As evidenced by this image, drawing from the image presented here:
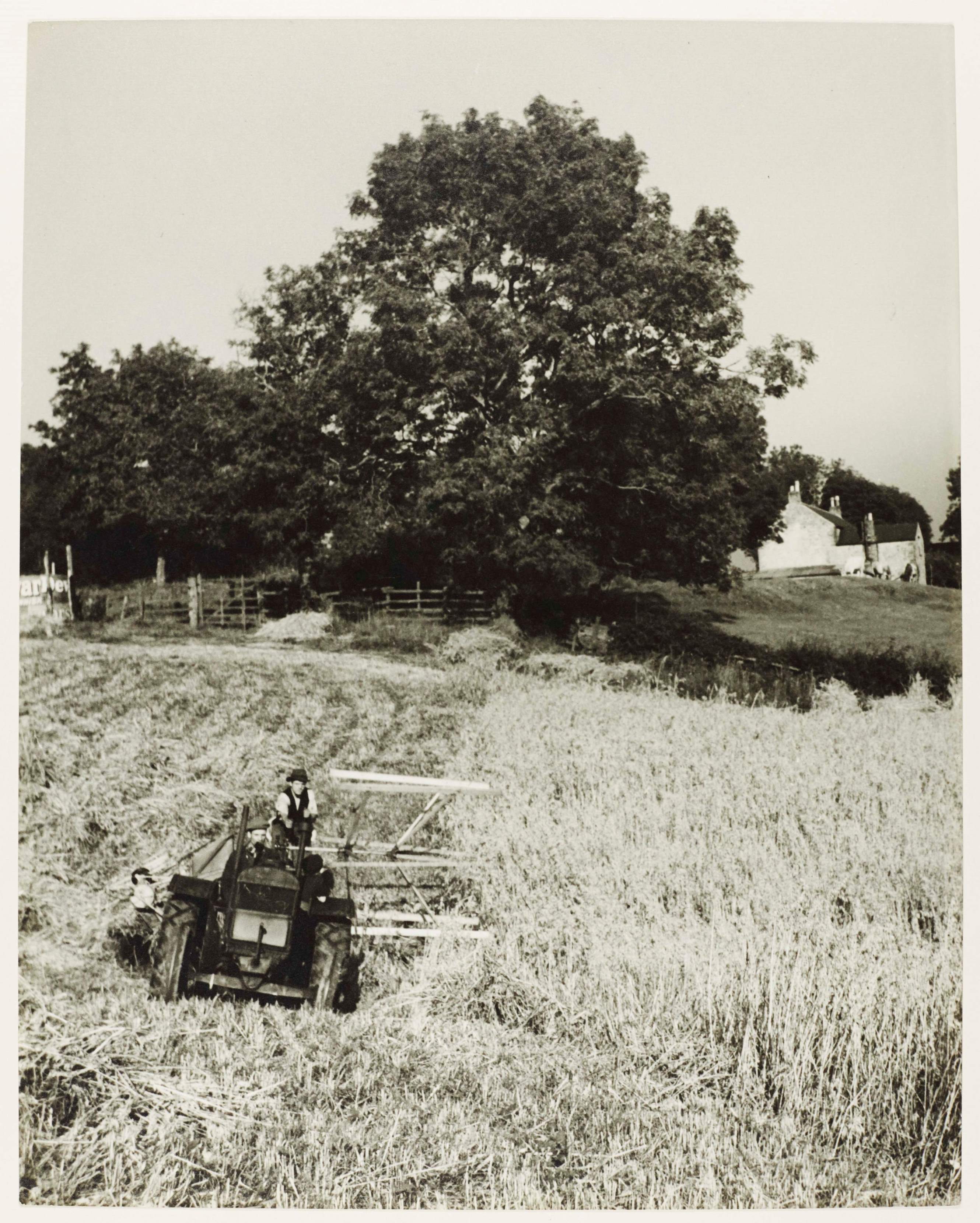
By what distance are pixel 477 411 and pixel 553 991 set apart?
393 cm

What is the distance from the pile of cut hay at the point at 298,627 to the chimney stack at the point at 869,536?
4047 mm

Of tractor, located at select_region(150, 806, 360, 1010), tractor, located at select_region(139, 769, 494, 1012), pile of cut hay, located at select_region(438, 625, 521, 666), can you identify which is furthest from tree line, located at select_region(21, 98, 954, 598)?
tractor, located at select_region(150, 806, 360, 1010)

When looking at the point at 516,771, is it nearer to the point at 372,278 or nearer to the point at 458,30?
the point at 372,278

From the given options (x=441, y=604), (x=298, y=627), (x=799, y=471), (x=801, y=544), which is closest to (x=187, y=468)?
(x=298, y=627)

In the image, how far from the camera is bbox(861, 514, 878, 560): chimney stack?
6.55 metres

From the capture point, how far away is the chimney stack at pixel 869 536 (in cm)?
655

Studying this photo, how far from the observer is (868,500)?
640 cm

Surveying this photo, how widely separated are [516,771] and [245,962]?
2321mm

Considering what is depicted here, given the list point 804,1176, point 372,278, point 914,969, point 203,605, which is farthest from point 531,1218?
point 372,278

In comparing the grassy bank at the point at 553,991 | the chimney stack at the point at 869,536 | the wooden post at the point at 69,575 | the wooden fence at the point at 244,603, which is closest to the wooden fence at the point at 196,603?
the wooden fence at the point at 244,603

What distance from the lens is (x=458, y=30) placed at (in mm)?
5566

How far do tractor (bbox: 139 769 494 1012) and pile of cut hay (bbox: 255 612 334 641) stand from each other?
2.17 m

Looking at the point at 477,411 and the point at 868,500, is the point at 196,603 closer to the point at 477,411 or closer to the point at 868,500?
the point at 477,411

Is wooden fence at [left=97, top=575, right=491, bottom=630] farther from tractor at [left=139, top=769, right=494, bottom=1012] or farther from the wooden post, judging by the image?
tractor at [left=139, top=769, right=494, bottom=1012]
